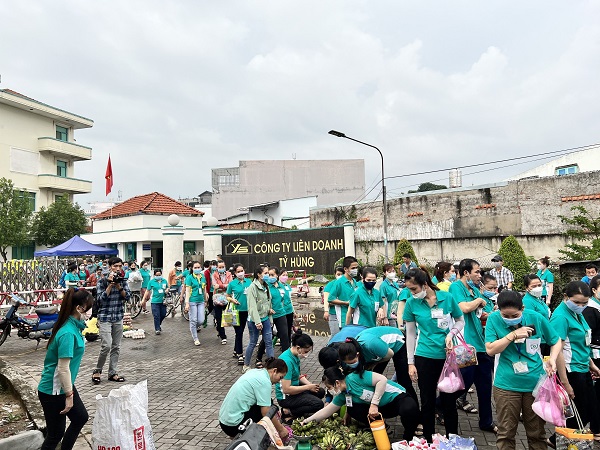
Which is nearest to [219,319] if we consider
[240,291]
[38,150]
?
[240,291]

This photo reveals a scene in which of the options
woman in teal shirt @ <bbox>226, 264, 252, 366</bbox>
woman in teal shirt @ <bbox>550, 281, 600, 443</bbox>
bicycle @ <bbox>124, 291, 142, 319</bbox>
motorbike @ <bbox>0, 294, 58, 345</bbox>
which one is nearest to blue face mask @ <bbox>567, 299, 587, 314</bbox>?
woman in teal shirt @ <bbox>550, 281, 600, 443</bbox>

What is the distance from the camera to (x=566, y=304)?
4367mm

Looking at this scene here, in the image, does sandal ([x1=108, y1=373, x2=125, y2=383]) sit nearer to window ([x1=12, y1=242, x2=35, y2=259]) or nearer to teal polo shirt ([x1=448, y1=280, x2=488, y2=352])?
teal polo shirt ([x1=448, y1=280, x2=488, y2=352])

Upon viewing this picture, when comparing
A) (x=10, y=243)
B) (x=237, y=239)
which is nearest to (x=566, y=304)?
(x=237, y=239)

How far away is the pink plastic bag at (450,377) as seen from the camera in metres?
4.33

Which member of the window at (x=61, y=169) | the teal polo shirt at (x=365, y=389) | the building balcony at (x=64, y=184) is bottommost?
the teal polo shirt at (x=365, y=389)

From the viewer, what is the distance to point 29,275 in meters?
18.0

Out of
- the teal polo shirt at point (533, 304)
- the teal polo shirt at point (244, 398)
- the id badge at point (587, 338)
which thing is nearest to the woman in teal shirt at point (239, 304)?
the teal polo shirt at point (244, 398)

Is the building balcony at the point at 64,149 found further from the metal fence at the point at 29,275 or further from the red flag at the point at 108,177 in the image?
the metal fence at the point at 29,275

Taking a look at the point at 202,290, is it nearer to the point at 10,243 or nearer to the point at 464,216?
the point at 464,216

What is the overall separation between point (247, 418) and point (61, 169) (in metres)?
38.6

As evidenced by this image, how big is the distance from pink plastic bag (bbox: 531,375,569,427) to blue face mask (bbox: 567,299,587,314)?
2.77 ft

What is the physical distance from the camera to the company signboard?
66.1 ft

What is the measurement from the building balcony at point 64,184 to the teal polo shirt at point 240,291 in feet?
105
